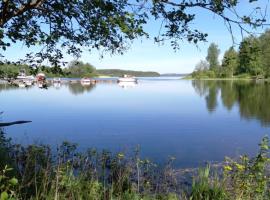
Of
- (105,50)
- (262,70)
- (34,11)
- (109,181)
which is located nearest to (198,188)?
(109,181)

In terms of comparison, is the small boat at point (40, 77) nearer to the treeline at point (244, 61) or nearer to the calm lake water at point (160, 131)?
the treeline at point (244, 61)

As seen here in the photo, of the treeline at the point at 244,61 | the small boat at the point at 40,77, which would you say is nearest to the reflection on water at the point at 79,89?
the treeline at the point at 244,61

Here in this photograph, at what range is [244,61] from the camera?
19.7 ft

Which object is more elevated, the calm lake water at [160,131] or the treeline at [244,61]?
the treeline at [244,61]

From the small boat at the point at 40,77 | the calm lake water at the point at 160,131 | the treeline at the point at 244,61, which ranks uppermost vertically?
the treeline at the point at 244,61

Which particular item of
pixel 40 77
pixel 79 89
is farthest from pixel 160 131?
pixel 79 89

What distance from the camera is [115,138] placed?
2289 centimetres

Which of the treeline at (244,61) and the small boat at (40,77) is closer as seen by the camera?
the treeline at (244,61)

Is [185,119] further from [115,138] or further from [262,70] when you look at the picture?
[262,70]

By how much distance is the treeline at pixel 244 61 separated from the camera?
5738 millimetres

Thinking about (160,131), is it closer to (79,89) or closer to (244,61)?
(244,61)

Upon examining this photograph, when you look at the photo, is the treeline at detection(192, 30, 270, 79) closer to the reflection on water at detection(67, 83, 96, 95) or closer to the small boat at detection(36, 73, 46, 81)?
the small boat at detection(36, 73, 46, 81)

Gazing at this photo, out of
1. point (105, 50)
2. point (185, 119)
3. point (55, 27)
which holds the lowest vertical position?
point (185, 119)

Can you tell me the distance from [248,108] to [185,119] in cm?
1159
